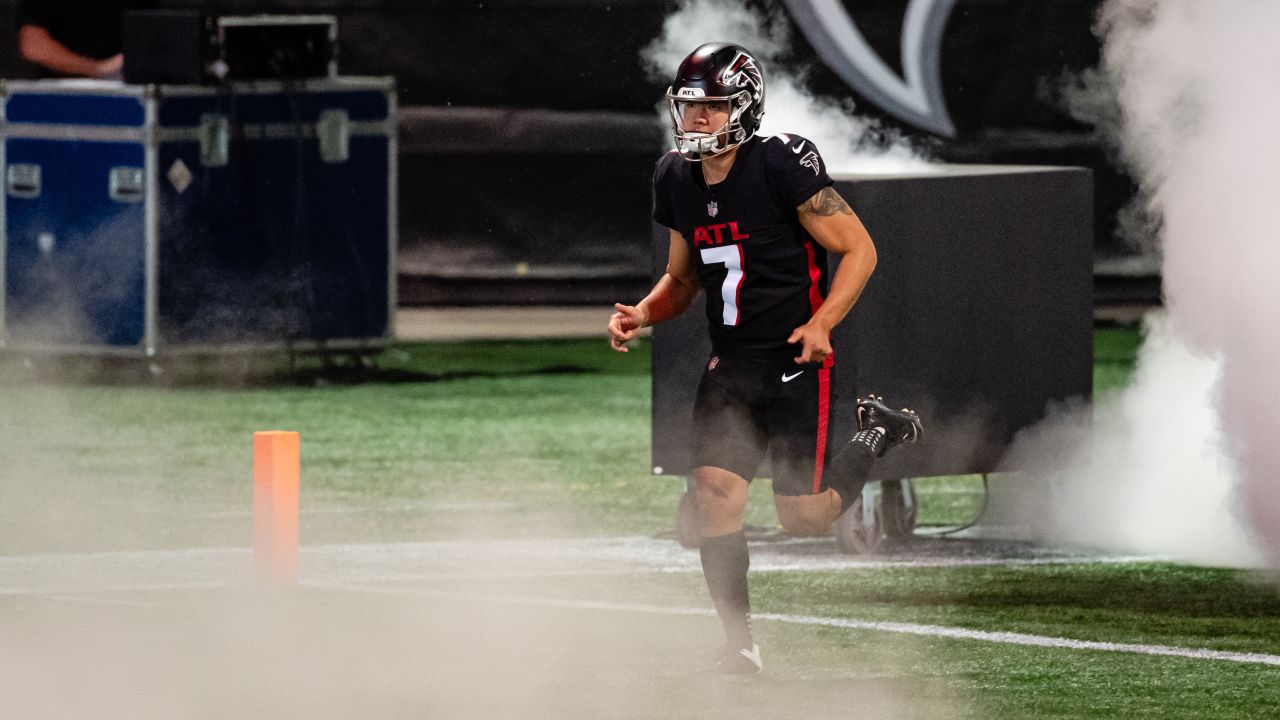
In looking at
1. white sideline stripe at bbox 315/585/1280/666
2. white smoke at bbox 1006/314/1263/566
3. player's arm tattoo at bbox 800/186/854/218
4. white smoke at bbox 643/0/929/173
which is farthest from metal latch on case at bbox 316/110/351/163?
player's arm tattoo at bbox 800/186/854/218

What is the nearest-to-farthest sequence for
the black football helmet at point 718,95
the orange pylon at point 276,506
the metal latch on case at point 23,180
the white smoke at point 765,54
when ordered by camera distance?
the black football helmet at point 718,95 → the orange pylon at point 276,506 → the white smoke at point 765,54 → the metal latch on case at point 23,180

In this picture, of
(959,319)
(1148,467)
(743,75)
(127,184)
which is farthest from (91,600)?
(127,184)

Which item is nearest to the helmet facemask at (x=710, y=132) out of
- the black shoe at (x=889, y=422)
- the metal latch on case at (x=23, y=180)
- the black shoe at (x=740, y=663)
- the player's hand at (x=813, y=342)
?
the player's hand at (x=813, y=342)

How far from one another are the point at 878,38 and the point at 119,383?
20.5 feet

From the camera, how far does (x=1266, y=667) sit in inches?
345

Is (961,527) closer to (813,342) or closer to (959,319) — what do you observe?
(959,319)

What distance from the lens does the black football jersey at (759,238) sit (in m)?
8.53

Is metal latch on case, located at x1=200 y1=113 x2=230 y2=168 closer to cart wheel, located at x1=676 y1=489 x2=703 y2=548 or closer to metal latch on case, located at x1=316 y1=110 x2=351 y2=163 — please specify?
metal latch on case, located at x1=316 y1=110 x2=351 y2=163

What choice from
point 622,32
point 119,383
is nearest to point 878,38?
point 622,32

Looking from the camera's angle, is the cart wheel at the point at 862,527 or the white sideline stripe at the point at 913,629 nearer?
the white sideline stripe at the point at 913,629

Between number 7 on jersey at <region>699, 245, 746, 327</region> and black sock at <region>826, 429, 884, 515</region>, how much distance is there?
2.57 feet

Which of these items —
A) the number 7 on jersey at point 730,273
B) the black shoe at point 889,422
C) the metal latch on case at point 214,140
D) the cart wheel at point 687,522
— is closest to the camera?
the number 7 on jersey at point 730,273

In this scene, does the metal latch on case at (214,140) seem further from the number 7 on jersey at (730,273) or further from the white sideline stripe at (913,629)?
the number 7 on jersey at (730,273)

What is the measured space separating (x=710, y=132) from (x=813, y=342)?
0.76 m
